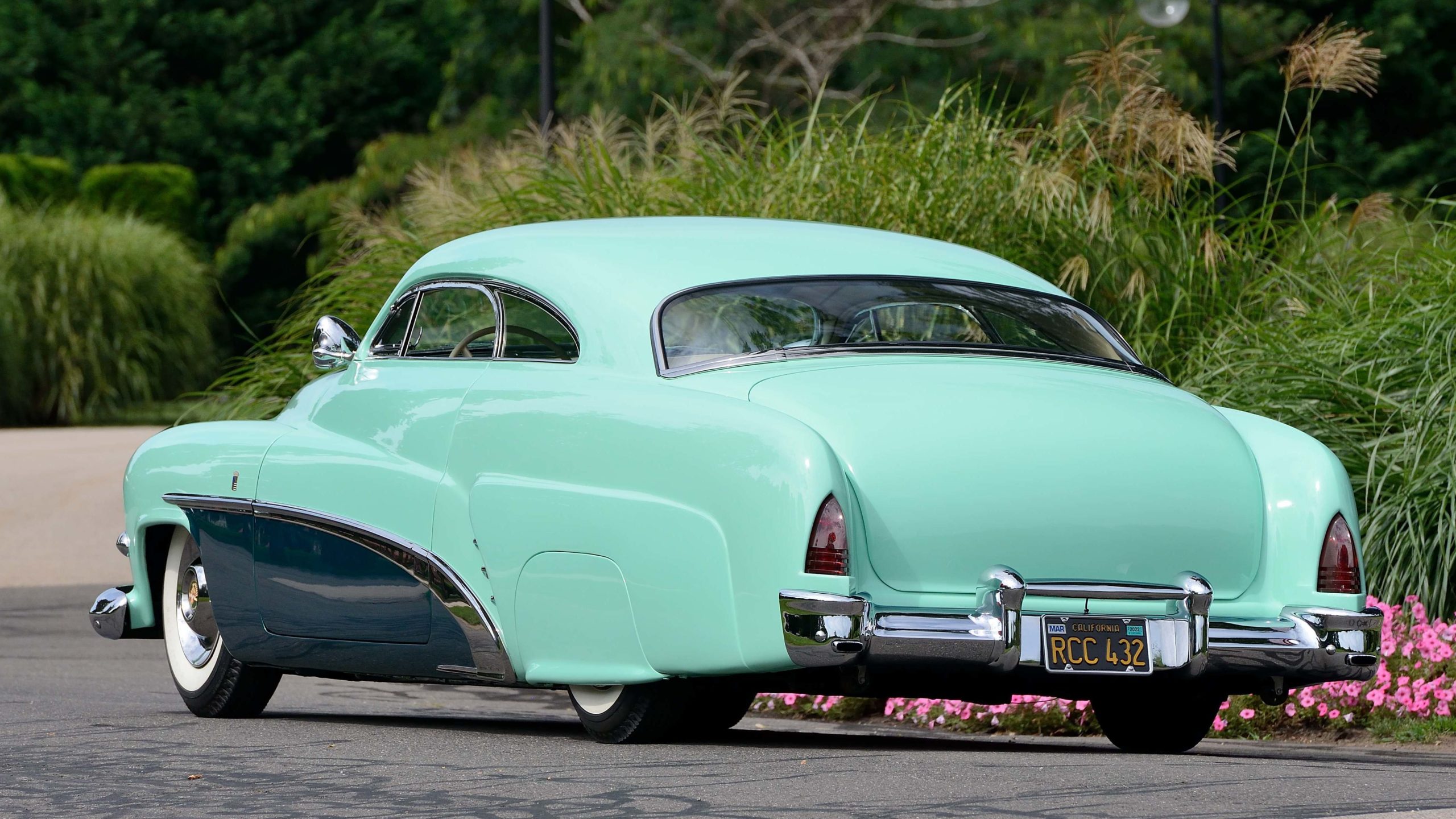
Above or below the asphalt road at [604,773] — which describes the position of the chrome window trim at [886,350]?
above

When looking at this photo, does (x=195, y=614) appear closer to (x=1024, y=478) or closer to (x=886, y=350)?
(x=886, y=350)

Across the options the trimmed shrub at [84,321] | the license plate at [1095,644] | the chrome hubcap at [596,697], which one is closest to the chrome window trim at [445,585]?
the chrome hubcap at [596,697]

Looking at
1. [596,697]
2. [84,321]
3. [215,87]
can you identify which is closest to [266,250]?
[215,87]

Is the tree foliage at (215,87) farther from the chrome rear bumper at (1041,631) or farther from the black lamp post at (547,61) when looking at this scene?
the chrome rear bumper at (1041,631)

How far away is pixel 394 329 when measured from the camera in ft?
22.3

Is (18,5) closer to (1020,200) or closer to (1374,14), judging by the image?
(1374,14)

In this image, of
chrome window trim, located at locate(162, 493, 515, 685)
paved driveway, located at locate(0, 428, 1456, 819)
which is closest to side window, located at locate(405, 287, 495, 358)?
paved driveway, located at locate(0, 428, 1456, 819)

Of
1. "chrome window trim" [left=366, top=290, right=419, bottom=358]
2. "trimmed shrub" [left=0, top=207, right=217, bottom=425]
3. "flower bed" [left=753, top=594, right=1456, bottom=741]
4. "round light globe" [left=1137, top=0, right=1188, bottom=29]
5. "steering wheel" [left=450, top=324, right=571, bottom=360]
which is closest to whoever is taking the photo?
"steering wheel" [left=450, top=324, right=571, bottom=360]

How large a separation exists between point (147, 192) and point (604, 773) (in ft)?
Result: 93.0

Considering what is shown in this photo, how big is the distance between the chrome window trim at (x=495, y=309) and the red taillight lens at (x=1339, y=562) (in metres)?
2.16

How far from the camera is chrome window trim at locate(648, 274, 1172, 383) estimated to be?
18.4 ft

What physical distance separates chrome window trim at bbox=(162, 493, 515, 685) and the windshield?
95 cm

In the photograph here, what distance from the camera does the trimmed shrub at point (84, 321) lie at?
2395cm

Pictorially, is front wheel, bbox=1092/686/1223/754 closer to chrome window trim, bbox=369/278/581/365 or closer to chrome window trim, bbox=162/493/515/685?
chrome window trim, bbox=162/493/515/685
